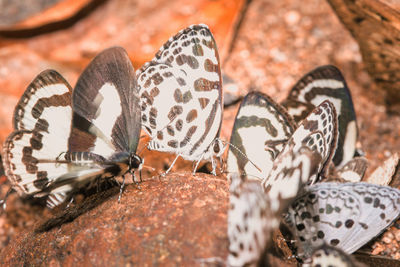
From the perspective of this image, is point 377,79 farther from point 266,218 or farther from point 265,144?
point 266,218

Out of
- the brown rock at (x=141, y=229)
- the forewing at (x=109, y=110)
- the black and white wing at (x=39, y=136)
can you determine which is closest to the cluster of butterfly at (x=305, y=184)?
the brown rock at (x=141, y=229)

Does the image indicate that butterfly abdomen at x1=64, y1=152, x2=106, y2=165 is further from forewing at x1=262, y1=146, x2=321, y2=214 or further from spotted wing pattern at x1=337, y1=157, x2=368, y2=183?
spotted wing pattern at x1=337, y1=157, x2=368, y2=183

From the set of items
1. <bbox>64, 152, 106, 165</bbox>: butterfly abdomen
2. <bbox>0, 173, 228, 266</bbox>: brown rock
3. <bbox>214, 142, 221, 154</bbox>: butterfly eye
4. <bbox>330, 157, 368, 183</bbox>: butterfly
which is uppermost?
<bbox>64, 152, 106, 165</bbox>: butterfly abdomen

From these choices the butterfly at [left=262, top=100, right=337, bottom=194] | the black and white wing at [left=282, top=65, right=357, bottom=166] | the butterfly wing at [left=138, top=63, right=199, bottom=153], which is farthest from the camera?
the black and white wing at [left=282, top=65, right=357, bottom=166]

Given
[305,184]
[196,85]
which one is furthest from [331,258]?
[196,85]

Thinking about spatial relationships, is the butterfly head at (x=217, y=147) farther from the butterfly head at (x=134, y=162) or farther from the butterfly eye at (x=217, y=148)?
the butterfly head at (x=134, y=162)

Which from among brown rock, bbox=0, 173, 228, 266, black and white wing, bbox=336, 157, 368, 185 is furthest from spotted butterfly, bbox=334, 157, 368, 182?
brown rock, bbox=0, 173, 228, 266

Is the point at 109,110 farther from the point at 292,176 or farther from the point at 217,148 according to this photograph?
the point at 292,176
